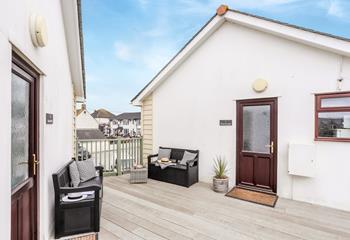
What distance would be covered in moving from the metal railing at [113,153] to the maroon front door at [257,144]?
3.31 m

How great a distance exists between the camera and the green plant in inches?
175

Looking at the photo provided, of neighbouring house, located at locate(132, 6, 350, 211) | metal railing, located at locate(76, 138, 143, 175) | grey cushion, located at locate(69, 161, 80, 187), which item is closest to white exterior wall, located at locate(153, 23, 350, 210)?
neighbouring house, located at locate(132, 6, 350, 211)

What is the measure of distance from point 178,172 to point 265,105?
8.55 ft

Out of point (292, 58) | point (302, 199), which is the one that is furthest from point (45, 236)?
point (292, 58)

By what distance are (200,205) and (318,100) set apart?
305 centimetres

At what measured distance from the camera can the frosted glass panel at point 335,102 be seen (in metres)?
3.48

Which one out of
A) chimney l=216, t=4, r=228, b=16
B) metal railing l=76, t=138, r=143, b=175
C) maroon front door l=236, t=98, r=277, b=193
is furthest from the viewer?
metal railing l=76, t=138, r=143, b=175

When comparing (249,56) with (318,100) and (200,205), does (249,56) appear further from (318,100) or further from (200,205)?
(200,205)

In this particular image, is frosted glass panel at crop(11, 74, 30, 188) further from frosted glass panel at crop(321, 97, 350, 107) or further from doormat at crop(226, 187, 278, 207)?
frosted glass panel at crop(321, 97, 350, 107)

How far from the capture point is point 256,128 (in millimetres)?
4441

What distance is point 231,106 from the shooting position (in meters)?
4.76

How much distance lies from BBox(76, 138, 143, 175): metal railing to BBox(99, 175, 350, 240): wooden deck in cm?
165

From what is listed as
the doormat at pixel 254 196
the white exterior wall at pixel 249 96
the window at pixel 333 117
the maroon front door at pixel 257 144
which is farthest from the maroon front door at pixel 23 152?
the window at pixel 333 117

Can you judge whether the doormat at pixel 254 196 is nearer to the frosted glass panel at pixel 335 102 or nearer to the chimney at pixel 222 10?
the frosted glass panel at pixel 335 102
